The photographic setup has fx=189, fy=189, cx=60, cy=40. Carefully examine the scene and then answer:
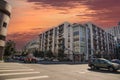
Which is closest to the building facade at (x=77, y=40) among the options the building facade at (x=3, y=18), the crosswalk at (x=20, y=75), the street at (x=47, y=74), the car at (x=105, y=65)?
the building facade at (x=3, y=18)

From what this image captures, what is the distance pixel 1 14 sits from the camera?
146 ft

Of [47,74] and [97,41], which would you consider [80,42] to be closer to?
[97,41]

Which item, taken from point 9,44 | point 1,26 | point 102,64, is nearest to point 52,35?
point 9,44

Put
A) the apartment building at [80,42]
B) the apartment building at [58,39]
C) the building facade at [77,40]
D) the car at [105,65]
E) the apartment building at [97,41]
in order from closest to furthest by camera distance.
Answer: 1. the car at [105,65]
2. the apartment building at [80,42]
3. the building facade at [77,40]
4. the apartment building at [58,39]
5. the apartment building at [97,41]

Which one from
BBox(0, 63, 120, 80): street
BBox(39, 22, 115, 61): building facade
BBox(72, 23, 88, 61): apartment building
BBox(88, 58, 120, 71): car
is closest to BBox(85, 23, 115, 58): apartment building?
BBox(39, 22, 115, 61): building facade

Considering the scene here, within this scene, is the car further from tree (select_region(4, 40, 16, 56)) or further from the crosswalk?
tree (select_region(4, 40, 16, 56))

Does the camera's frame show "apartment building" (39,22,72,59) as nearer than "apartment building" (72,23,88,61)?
No

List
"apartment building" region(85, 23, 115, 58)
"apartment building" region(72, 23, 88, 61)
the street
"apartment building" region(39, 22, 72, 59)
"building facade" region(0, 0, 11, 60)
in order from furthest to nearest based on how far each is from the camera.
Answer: "apartment building" region(85, 23, 115, 58) → "apartment building" region(39, 22, 72, 59) → "apartment building" region(72, 23, 88, 61) → "building facade" region(0, 0, 11, 60) → the street

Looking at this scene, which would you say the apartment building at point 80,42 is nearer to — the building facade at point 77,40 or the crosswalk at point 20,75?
the building facade at point 77,40

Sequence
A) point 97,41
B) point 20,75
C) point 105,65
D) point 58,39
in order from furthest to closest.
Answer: point 58,39 < point 97,41 < point 105,65 < point 20,75

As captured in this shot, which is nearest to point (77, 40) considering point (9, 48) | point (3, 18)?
point (9, 48)

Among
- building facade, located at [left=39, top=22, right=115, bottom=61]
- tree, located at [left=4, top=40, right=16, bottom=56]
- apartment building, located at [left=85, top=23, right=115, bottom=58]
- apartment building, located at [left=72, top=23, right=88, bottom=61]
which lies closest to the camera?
tree, located at [left=4, top=40, right=16, bottom=56]

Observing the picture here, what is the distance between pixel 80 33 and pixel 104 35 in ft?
103

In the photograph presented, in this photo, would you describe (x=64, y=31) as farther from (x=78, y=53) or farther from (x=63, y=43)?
(x=78, y=53)
